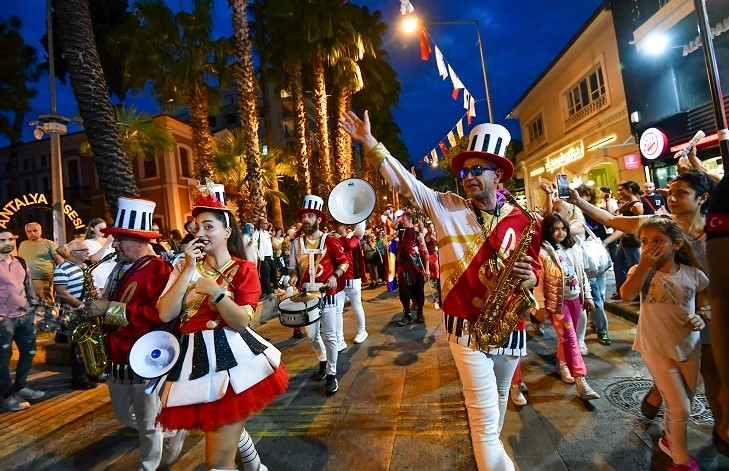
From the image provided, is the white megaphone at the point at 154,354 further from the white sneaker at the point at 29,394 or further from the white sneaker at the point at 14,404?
the white sneaker at the point at 29,394

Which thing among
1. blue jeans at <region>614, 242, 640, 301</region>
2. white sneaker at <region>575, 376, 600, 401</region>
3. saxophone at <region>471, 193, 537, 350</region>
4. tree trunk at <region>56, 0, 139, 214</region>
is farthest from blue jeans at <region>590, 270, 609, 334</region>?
tree trunk at <region>56, 0, 139, 214</region>

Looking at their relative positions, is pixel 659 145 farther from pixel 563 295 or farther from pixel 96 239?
pixel 96 239

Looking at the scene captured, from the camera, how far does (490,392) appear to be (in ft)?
8.06

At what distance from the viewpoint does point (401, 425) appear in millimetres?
3895

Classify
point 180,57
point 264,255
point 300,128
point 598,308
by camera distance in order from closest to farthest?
point 598,308 < point 264,255 < point 180,57 < point 300,128

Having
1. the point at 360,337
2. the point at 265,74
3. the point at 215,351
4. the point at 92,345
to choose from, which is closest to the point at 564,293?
the point at 360,337

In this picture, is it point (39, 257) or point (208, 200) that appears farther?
point (39, 257)

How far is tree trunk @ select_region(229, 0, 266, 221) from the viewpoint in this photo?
42.8 feet

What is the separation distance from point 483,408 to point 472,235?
1071 millimetres

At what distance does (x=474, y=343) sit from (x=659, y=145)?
14371 millimetres

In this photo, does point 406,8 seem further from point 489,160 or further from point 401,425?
point 401,425

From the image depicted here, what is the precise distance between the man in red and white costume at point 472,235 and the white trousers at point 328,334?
265 centimetres

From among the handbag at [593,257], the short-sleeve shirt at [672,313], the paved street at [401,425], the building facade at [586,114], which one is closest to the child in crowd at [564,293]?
the paved street at [401,425]

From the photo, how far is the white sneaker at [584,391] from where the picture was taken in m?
4.00
